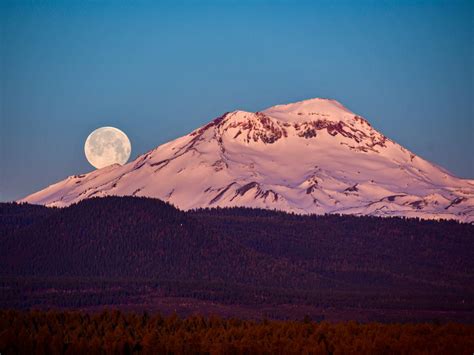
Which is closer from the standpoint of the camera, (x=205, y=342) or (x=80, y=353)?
(x=80, y=353)

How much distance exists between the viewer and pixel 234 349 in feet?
604

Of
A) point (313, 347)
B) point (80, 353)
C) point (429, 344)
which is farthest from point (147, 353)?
point (429, 344)

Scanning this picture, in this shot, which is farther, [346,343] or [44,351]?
[346,343]

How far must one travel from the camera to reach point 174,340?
193 meters

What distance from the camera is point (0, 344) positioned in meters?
179

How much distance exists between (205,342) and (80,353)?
18768mm

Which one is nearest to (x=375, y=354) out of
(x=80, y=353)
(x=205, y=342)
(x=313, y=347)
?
(x=313, y=347)

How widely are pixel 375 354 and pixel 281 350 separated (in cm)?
1137

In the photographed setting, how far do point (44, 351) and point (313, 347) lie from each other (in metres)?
31.9

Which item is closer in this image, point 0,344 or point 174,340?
point 0,344

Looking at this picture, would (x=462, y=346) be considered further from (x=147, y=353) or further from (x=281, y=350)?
(x=147, y=353)

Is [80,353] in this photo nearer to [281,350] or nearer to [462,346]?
[281,350]

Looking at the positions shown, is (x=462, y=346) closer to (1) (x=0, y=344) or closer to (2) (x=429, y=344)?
(2) (x=429, y=344)

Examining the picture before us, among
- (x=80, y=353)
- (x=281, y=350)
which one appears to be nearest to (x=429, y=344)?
(x=281, y=350)
